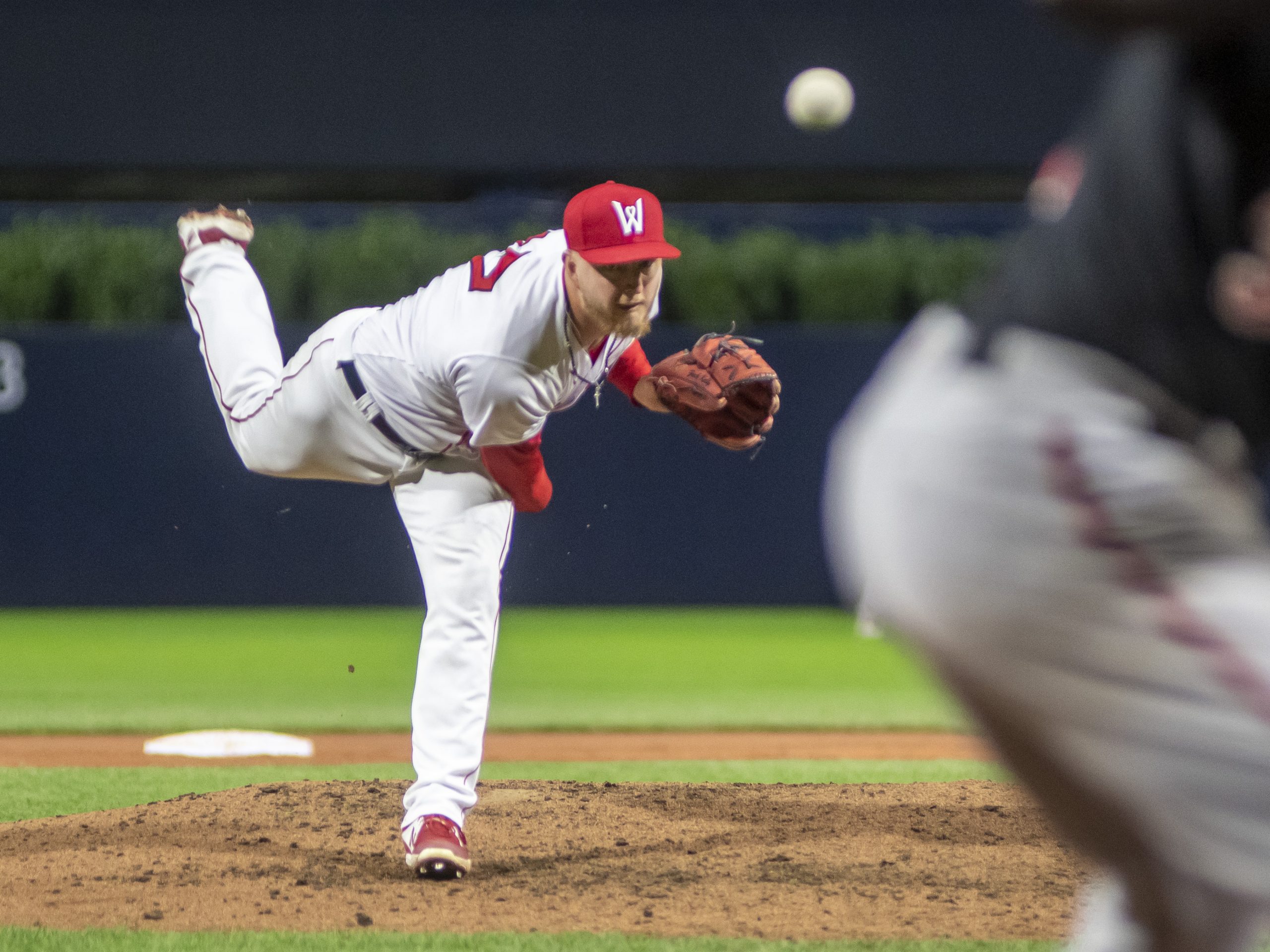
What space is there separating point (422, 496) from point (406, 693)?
375cm

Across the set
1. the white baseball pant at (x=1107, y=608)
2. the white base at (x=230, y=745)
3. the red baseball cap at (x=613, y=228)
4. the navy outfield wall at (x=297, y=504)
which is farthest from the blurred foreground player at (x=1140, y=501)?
the navy outfield wall at (x=297, y=504)

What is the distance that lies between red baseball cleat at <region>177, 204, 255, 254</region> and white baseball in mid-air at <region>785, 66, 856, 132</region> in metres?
10.5

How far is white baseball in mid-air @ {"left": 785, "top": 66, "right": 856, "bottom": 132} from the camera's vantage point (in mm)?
13664

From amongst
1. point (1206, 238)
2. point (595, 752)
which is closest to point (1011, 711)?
point (1206, 238)

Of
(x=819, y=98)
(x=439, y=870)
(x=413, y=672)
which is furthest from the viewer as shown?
(x=819, y=98)

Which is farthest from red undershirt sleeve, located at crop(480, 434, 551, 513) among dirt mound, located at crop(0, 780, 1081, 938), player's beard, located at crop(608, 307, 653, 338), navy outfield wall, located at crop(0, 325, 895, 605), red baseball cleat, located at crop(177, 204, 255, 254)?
navy outfield wall, located at crop(0, 325, 895, 605)

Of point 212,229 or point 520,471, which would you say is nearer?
point 520,471

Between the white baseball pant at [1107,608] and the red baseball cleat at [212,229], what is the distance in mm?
2845

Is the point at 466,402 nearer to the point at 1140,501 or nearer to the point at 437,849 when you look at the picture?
the point at 437,849

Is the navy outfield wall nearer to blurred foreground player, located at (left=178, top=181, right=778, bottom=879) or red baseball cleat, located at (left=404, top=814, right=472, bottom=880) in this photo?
blurred foreground player, located at (left=178, top=181, right=778, bottom=879)

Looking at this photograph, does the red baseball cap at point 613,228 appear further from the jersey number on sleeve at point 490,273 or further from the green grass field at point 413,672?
the green grass field at point 413,672

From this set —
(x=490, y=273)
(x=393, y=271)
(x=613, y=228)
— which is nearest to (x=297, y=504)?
(x=393, y=271)

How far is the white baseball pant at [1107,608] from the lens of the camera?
1263mm

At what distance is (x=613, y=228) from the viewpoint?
10.2 ft
